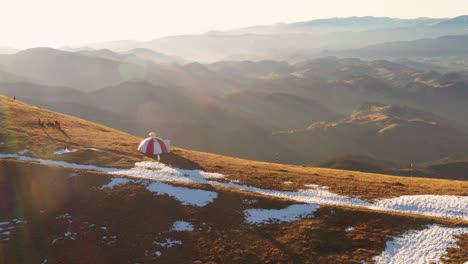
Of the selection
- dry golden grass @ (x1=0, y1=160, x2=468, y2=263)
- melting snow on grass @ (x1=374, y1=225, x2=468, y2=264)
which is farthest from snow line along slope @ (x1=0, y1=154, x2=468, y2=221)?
melting snow on grass @ (x1=374, y1=225, x2=468, y2=264)

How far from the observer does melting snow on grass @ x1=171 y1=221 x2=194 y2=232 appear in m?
39.2

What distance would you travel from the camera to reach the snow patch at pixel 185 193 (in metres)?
45.6

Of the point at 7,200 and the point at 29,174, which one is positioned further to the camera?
the point at 29,174

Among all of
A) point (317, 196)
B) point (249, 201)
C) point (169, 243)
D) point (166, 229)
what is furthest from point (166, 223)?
point (317, 196)

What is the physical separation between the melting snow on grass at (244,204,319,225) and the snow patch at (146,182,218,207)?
5726mm

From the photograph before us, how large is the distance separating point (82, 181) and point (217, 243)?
23176 mm

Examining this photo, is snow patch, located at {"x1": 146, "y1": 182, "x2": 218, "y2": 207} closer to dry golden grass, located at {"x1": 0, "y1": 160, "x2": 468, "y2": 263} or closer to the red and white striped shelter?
dry golden grass, located at {"x1": 0, "y1": 160, "x2": 468, "y2": 263}

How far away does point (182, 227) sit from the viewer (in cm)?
3975

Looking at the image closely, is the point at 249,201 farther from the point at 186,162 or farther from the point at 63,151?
the point at 63,151

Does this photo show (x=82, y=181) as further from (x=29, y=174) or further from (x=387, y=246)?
(x=387, y=246)

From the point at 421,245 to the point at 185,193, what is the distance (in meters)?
26.8

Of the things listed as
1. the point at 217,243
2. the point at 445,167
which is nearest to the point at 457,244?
the point at 217,243

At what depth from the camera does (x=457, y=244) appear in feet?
113

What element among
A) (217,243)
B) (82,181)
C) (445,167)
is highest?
(82,181)
